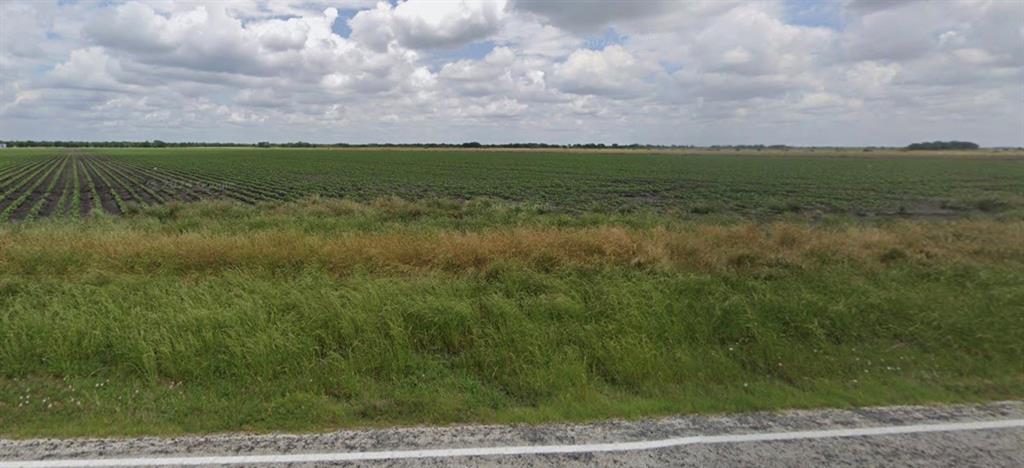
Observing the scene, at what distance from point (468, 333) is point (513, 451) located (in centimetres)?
240

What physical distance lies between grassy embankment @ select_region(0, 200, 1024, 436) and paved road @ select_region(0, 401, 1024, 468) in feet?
0.87

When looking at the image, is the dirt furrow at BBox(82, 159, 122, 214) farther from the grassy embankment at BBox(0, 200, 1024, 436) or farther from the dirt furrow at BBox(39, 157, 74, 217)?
the grassy embankment at BBox(0, 200, 1024, 436)

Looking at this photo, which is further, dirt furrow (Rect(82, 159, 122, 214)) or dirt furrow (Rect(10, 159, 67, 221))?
dirt furrow (Rect(82, 159, 122, 214))

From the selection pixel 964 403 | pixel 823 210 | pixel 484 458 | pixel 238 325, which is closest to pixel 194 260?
pixel 238 325

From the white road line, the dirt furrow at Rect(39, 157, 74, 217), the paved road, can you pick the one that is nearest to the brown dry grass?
the paved road

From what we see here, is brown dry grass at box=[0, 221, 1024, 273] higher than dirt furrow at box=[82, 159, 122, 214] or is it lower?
higher

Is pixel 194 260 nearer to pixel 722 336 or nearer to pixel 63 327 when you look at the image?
pixel 63 327

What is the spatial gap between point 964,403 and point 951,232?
1073 cm

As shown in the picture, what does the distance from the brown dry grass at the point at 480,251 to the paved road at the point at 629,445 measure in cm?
450

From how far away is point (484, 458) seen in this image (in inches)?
136

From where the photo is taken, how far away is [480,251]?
351 inches

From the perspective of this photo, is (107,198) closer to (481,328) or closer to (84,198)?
(84,198)

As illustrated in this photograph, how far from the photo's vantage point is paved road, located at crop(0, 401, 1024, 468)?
3.43 metres

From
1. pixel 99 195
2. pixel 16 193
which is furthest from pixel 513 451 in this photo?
pixel 16 193
